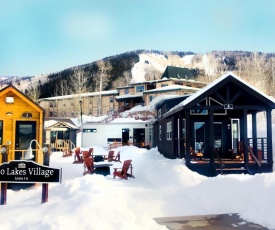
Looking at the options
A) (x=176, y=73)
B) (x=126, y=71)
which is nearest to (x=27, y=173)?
(x=176, y=73)

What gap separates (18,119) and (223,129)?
37.9ft

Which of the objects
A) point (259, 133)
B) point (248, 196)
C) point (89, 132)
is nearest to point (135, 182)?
point (248, 196)

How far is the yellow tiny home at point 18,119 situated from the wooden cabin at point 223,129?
6764 millimetres

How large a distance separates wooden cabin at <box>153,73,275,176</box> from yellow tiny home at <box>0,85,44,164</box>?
6.76m

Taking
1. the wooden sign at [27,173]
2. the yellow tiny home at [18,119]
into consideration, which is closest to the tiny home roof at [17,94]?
the yellow tiny home at [18,119]

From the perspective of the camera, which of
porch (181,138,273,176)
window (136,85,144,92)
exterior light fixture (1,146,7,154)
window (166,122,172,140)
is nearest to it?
exterior light fixture (1,146,7,154)

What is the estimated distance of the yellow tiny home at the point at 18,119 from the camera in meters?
13.6

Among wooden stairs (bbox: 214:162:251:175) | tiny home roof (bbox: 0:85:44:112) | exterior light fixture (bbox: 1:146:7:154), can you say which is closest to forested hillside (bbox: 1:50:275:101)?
wooden stairs (bbox: 214:162:251:175)

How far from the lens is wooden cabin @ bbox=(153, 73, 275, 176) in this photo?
43.9 ft

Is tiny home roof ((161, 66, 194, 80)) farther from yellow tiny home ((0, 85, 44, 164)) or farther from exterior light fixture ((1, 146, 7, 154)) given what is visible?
exterior light fixture ((1, 146, 7, 154))

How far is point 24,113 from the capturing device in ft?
45.0

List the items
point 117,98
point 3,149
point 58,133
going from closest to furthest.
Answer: point 3,149 → point 58,133 → point 117,98

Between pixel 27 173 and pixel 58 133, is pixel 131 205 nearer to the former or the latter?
pixel 27 173

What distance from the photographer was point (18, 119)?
13.7m
